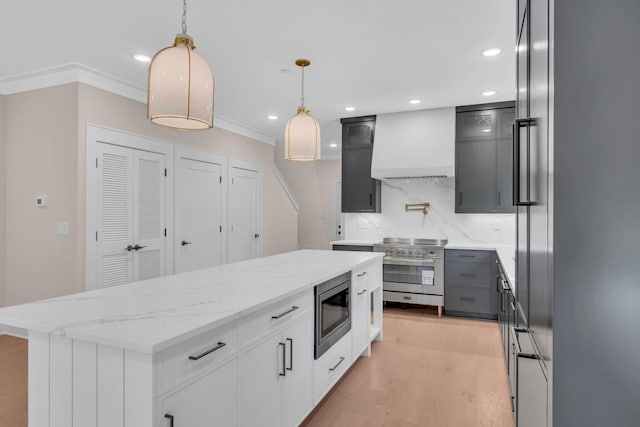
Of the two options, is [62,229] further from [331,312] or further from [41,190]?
[331,312]

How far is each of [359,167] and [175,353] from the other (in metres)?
4.43

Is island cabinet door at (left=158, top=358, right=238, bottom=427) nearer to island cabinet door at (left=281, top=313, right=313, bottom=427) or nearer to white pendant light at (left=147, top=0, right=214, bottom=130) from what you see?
island cabinet door at (left=281, top=313, right=313, bottom=427)

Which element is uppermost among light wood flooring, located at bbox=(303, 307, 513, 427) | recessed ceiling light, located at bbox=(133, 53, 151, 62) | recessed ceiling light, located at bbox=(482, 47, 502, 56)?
recessed ceiling light, located at bbox=(482, 47, 502, 56)

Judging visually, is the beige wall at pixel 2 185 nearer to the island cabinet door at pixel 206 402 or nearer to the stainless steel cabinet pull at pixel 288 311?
the stainless steel cabinet pull at pixel 288 311

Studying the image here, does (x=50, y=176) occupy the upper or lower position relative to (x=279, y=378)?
upper

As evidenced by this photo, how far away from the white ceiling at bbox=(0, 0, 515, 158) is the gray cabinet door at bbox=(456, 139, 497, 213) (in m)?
0.70

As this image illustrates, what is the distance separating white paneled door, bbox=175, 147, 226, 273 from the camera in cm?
481

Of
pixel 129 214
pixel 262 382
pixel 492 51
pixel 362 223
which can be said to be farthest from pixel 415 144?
pixel 262 382

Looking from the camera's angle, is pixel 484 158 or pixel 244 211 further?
pixel 244 211

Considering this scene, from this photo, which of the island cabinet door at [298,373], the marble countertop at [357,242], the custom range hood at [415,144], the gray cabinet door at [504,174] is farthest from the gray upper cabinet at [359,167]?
the island cabinet door at [298,373]

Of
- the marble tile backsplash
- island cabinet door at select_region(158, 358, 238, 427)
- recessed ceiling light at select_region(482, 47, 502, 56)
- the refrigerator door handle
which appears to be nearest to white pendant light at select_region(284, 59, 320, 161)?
recessed ceiling light at select_region(482, 47, 502, 56)

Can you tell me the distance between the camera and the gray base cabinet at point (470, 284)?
4512 millimetres

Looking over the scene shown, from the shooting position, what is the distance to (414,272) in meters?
4.86

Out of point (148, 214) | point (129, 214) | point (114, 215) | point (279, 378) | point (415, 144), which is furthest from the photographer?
point (415, 144)
